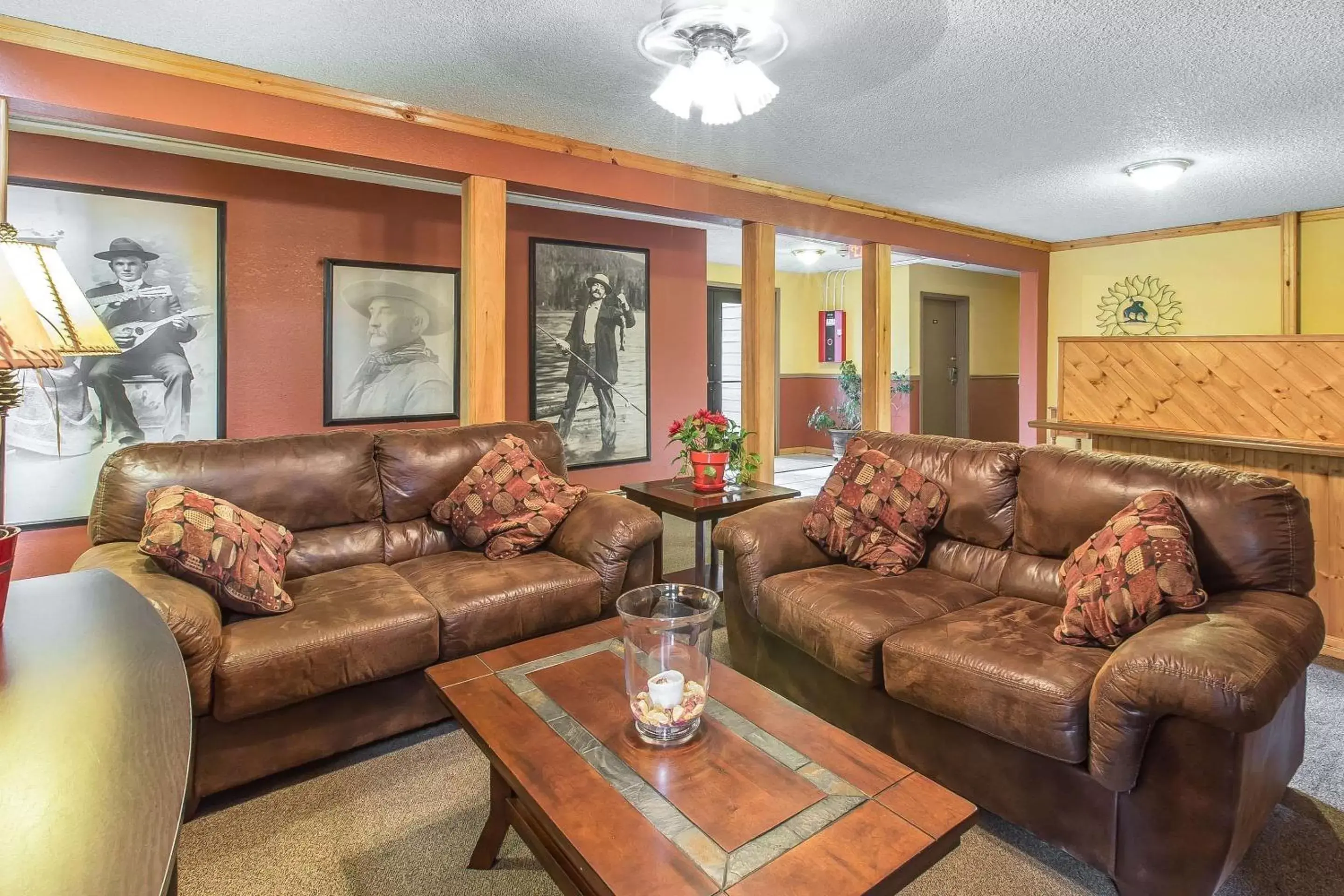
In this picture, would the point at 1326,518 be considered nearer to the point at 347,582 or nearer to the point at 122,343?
the point at 347,582

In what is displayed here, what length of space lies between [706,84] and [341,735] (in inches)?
99.2

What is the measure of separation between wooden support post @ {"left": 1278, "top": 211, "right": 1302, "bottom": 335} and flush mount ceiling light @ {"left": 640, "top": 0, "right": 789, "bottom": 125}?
17.0 ft

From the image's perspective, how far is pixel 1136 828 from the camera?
5.30 ft

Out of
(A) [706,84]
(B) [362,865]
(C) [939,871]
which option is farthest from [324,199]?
(C) [939,871]

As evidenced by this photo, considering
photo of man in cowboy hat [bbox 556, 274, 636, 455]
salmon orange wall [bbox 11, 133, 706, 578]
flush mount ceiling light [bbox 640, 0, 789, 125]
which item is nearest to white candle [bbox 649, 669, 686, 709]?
flush mount ceiling light [bbox 640, 0, 789, 125]

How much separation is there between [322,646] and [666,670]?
44.5 inches

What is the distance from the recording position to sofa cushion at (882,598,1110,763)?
66.6 inches

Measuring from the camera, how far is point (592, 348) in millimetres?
5738

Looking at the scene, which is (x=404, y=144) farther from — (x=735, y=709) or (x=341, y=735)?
(x=735, y=709)

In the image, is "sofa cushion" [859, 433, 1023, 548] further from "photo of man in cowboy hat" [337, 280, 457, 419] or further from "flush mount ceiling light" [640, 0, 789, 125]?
"photo of man in cowboy hat" [337, 280, 457, 419]

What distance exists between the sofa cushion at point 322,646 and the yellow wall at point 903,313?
21.4 ft

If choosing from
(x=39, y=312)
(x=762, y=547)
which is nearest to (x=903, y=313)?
(x=762, y=547)

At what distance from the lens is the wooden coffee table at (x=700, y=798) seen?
112 centimetres

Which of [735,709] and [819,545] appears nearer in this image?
[735,709]
